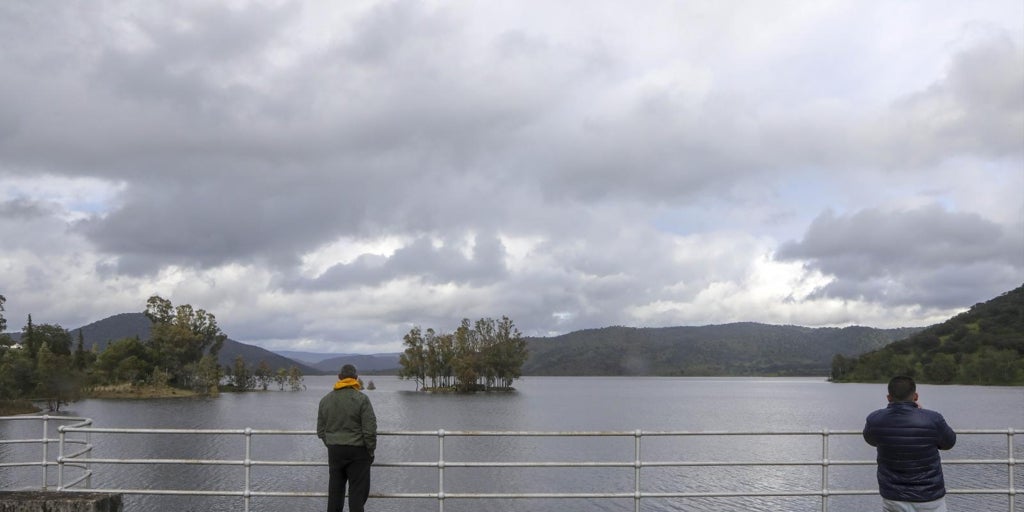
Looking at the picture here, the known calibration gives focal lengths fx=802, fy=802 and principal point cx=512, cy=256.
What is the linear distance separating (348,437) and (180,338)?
16394 cm

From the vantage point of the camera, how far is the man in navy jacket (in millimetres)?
7945

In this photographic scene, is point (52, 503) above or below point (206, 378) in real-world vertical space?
above

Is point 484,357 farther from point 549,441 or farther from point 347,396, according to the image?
point 347,396

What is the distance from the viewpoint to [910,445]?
8.00m

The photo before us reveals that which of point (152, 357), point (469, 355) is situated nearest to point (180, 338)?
point (152, 357)

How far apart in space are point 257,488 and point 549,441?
26.0 m

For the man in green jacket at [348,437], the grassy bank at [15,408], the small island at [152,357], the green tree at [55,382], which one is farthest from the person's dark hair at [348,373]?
the small island at [152,357]

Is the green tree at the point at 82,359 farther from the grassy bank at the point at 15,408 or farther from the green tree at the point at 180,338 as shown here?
the grassy bank at the point at 15,408

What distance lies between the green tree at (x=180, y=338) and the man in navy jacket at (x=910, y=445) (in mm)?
165796

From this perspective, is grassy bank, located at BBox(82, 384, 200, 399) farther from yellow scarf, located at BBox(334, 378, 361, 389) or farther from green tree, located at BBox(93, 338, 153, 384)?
yellow scarf, located at BBox(334, 378, 361, 389)

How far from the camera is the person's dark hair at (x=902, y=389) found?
8.03m

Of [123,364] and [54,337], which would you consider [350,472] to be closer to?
[123,364]

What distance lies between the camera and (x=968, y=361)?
188 meters

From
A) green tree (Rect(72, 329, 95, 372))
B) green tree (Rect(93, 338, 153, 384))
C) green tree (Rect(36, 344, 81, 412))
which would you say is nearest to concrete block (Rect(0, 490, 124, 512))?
green tree (Rect(36, 344, 81, 412))
